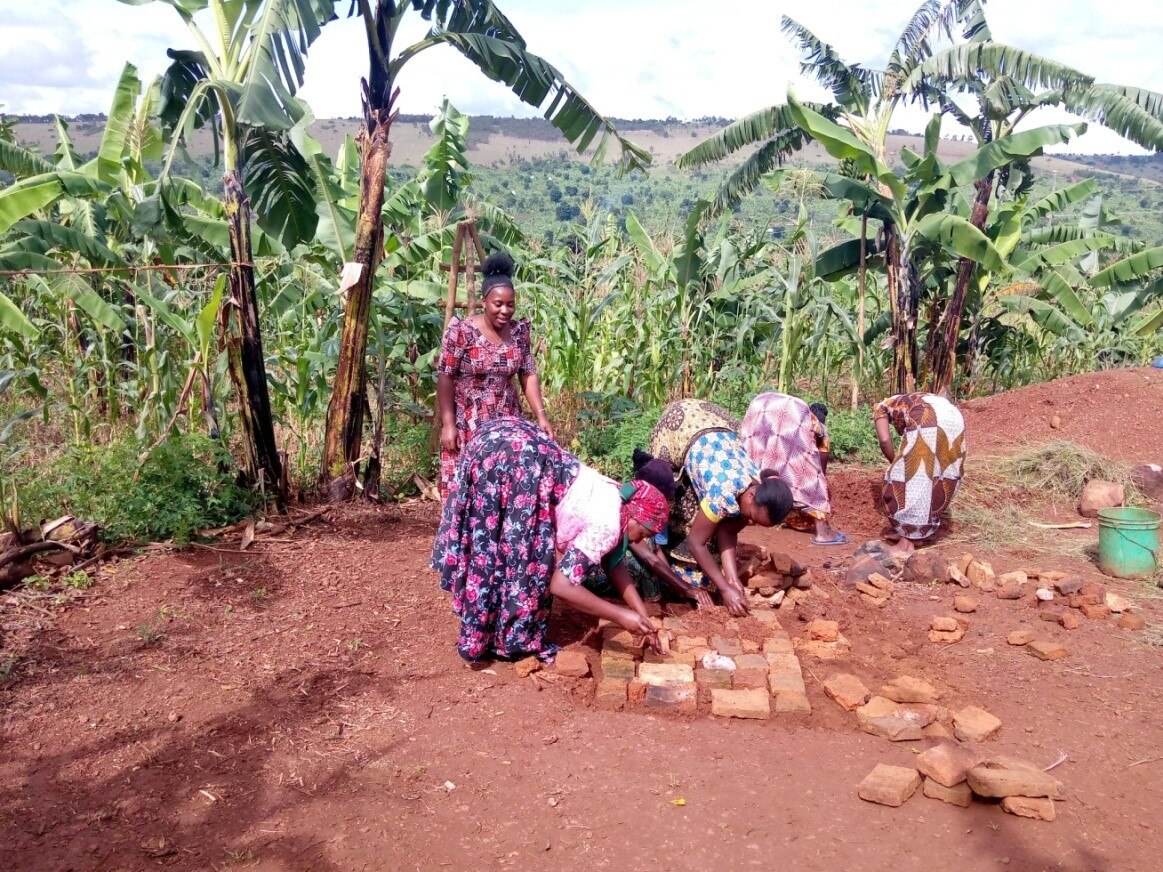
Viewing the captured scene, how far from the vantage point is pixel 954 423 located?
550 cm

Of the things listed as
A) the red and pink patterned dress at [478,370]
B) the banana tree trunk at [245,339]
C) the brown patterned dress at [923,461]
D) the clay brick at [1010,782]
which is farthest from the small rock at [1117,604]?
the banana tree trunk at [245,339]

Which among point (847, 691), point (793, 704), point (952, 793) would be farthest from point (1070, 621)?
point (952, 793)

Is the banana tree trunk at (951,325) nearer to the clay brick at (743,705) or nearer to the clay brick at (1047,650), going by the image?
the clay brick at (1047,650)

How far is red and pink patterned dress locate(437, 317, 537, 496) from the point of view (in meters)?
4.61

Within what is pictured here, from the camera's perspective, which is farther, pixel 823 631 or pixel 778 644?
pixel 823 631

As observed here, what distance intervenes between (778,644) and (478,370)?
200 cm

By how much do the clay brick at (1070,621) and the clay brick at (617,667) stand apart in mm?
2322

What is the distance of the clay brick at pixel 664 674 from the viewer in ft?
12.2

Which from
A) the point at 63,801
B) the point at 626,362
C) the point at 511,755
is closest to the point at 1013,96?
the point at 626,362

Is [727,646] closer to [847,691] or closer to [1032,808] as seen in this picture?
[847,691]

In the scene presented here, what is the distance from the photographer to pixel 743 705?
144 inches

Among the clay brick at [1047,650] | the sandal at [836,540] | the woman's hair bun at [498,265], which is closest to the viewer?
the clay brick at [1047,650]

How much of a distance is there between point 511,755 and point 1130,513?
414 centimetres

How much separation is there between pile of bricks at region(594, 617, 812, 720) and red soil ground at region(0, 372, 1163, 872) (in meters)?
0.09
